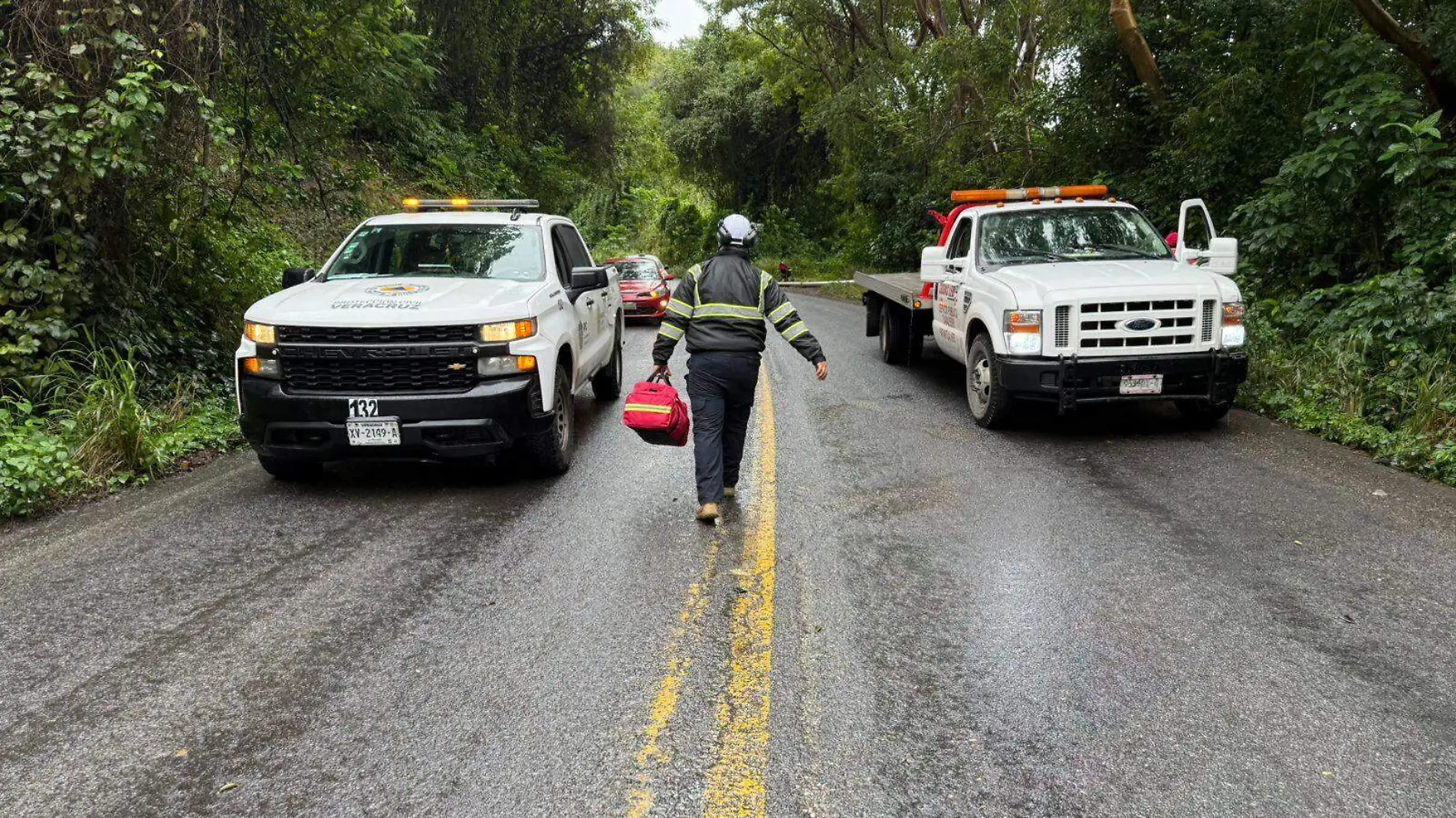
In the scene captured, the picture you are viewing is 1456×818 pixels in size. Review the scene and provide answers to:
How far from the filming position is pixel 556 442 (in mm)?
7230

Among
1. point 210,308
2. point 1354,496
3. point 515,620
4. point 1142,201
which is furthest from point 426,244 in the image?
point 1142,201

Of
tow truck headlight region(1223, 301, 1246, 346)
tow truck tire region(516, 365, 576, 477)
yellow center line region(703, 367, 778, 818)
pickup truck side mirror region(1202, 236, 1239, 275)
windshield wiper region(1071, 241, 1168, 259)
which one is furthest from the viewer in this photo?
windshield wiper region(1071, 241, 1168, 259)

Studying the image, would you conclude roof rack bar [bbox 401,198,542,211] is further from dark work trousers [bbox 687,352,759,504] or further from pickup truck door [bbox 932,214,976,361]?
pickup truck door [bbox 932,214,976,361]

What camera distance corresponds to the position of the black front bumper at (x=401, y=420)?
21.6 feet

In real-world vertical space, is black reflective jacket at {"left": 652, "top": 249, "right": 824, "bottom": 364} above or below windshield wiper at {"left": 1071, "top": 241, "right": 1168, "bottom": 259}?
below

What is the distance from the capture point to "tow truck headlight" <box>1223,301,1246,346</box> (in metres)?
8.39

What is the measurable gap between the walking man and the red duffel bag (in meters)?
0.11

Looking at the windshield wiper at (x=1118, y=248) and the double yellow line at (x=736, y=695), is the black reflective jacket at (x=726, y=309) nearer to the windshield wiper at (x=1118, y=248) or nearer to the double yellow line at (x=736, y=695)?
the double yellow line at (x=736, y=695)

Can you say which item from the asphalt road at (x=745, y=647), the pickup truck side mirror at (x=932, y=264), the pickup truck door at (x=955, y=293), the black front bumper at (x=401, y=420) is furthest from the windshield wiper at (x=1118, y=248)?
the black front bumper at (x=401, y=420)

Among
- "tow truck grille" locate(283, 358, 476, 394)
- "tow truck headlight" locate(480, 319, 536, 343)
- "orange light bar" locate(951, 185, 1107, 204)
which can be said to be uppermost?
"orange light bar" locate(951, 185, 1107, 204)

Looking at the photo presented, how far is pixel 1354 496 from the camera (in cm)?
663

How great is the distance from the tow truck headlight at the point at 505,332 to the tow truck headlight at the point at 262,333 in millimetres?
1321

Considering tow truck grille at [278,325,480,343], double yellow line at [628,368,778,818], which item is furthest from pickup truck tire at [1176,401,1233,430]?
tow truck grille at [278,325,480,343]

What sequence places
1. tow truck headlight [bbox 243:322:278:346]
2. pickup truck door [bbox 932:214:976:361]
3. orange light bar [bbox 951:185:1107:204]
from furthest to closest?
orange light bar [bbox 951:185:1107:204] → pickup truck door [bbox 932:214:976:361] → tow truck headlight [bbox 243:322:278:346]
